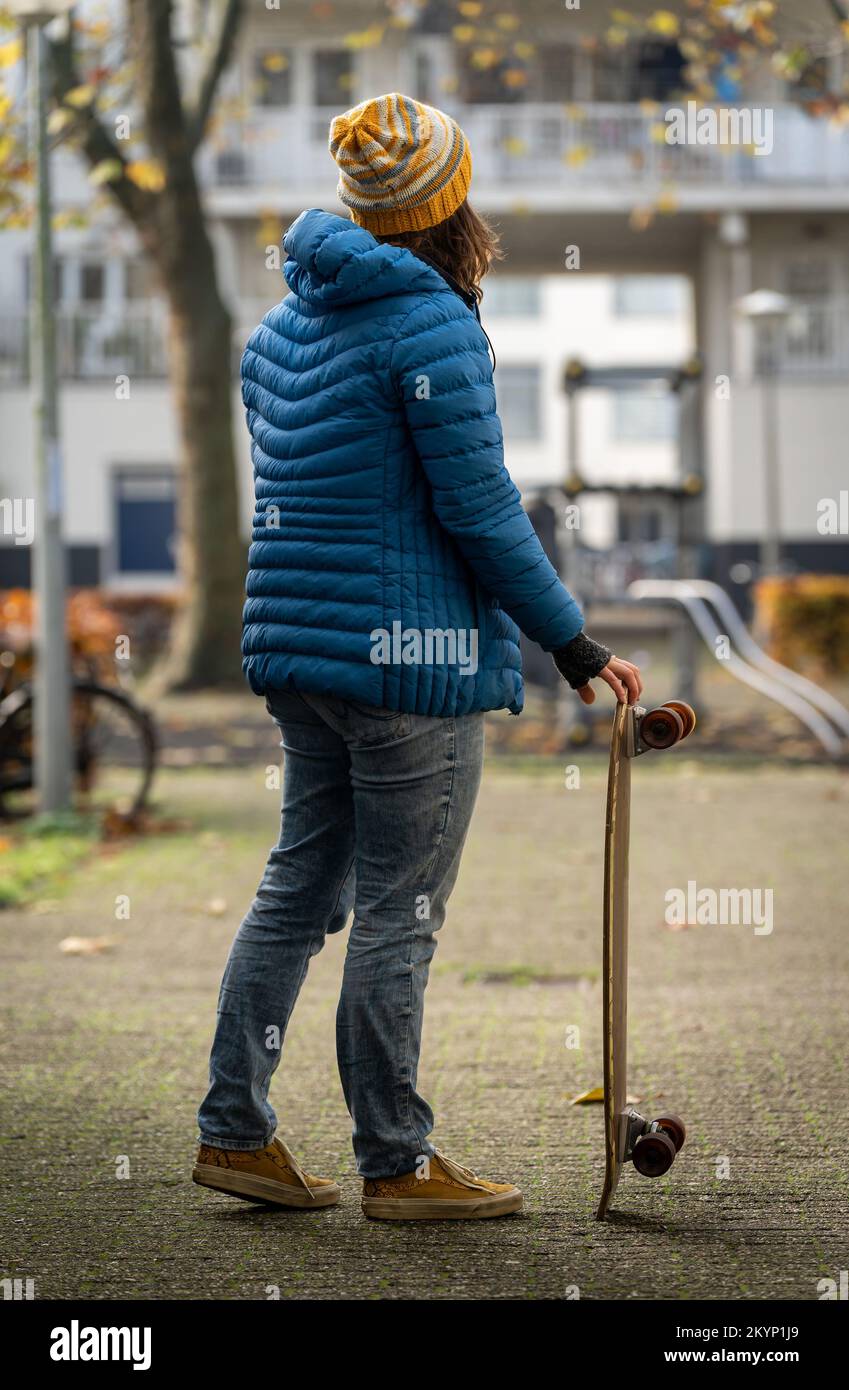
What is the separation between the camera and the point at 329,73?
2986cm

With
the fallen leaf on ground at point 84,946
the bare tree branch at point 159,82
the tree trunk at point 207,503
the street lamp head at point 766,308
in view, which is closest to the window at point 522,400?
the street lamp head at point 766,308

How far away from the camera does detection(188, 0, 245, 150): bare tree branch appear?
15867mm

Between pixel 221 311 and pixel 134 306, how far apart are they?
1569cm

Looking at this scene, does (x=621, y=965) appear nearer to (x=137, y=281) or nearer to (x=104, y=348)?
(x=104, y=348)

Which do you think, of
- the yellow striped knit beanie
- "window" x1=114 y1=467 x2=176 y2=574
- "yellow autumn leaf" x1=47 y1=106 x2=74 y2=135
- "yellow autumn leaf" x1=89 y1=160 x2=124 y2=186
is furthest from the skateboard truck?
"window" x1=114 y1=467 x2=176 y2=574

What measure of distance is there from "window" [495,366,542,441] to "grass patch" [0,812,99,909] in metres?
43.0

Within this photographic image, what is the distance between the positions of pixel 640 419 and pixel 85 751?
45.2m

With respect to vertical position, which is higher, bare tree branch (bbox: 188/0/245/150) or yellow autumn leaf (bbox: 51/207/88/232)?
bare tree branch (bbox: 188/0/245/150)

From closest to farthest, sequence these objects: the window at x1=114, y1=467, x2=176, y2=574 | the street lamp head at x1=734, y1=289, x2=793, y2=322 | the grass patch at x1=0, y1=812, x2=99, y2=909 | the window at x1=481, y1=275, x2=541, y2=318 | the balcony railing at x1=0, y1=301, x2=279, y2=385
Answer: the grass patch at x1=0, y1=812, x2=99, y2=909, the street lamp head at x1=734, y1=289, x2=793, y2=322, the balcony railing at x1=0, y1=301, x2=279, y2=385, the window at x1=114, y1=467, x2=176, y2=574, the window at x1=481, y1=275, x2=541, y2=318

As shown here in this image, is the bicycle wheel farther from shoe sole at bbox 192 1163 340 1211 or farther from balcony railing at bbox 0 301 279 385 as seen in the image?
balcony railing at bbox 0 301 279 385

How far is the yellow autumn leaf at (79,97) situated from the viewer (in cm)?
1354

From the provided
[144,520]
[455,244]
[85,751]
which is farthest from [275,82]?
[455,244]

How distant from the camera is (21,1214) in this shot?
3.45 metres
